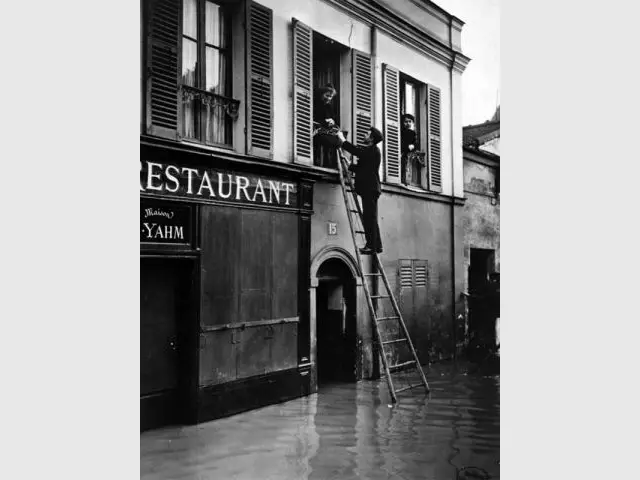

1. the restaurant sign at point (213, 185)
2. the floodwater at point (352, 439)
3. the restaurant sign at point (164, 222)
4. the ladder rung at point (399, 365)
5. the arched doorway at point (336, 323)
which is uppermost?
the restaurant sign at point (213, 185)

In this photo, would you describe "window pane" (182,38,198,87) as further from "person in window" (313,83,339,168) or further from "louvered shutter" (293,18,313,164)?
"person in window" (313,83,339,168)

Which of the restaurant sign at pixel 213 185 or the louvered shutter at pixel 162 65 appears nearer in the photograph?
the louvered shutter at pixel 162 65

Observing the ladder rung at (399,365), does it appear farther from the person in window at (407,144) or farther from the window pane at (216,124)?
the window pane at (216,124)

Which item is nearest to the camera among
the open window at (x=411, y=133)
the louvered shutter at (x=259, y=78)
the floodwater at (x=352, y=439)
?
the floodwater at (x=352, y=439)

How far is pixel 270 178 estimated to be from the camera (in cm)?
543

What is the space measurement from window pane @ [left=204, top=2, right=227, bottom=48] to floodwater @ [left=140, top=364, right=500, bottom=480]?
2671mm

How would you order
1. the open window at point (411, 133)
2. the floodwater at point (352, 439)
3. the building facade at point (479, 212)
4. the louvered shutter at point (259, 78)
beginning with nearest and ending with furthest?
the floodwater at point (352, 439) → the louvered shutter at point (259, 78) → the building facade at point (479, 212) → the open window at point (411, 133)

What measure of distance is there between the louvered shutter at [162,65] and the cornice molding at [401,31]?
4.97ft

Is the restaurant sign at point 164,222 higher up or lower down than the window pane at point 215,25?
lower down

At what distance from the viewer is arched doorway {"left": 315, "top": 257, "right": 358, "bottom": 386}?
6.06 meters

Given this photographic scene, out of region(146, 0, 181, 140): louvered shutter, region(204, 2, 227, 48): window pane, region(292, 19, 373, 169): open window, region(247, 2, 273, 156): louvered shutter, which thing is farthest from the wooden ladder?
region(146, 0, 181, 140): louvered shutter

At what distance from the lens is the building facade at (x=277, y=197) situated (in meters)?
4.49

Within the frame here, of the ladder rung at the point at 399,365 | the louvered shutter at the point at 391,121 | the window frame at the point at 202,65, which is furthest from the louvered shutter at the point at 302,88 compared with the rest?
the ladder rung at the point at 399,365

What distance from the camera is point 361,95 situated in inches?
229
